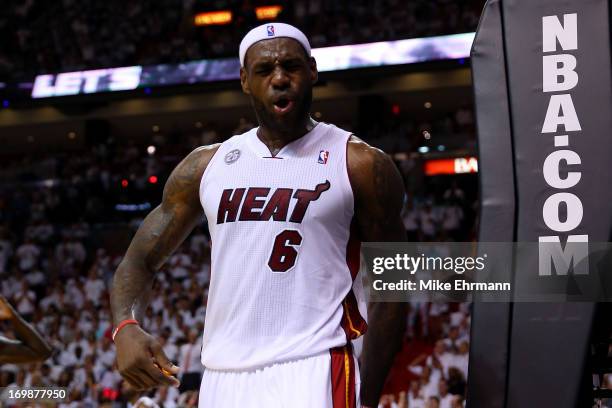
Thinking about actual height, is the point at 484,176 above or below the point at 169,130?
below

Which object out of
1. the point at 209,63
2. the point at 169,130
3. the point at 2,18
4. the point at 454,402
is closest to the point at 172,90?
the point at 209,63

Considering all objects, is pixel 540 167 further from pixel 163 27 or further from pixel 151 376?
pixel 163 27

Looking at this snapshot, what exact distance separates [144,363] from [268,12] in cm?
1889

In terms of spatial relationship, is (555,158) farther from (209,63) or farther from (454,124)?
(209,63)

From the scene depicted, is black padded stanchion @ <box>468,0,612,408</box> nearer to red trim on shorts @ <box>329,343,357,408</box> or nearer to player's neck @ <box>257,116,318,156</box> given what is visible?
red trim on shorts @ <box>329,343,357,408</box>

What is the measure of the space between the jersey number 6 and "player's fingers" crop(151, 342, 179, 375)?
0.46 m

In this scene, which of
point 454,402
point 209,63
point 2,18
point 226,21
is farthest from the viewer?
point 2,18

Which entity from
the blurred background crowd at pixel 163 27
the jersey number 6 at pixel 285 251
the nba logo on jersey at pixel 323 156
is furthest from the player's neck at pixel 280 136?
the blurred background crowd at pixel 163 27

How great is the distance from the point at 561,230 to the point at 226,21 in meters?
18.9

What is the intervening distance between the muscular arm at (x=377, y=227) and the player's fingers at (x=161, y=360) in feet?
2.30

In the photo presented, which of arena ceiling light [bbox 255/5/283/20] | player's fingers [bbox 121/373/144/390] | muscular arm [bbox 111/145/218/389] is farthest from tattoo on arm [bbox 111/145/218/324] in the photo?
arena ceiling light [bbox 255/5/283/20]

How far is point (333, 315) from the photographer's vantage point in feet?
10.3

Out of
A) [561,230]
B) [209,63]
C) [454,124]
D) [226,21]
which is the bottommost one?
[561,230]

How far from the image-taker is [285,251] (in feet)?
10.3
